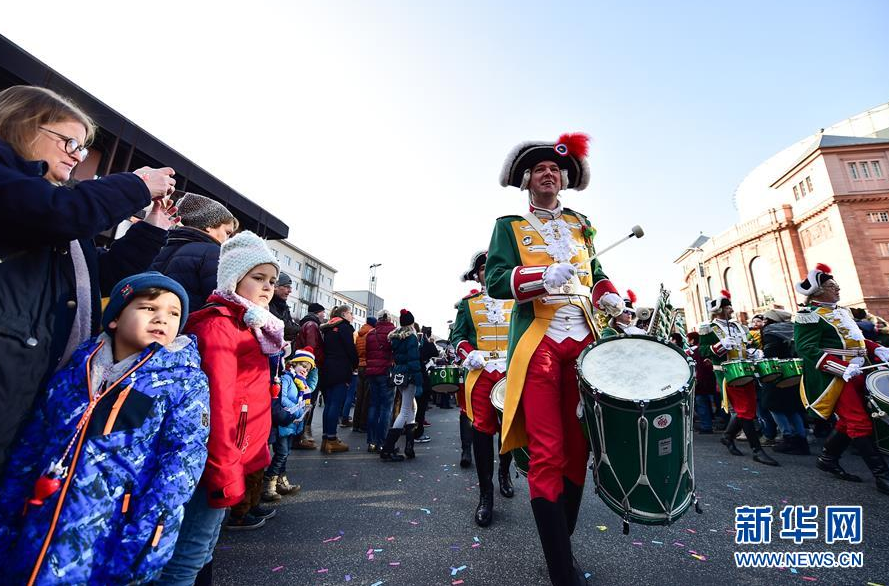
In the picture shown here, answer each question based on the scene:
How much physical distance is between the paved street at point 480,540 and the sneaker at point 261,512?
0.21 ft

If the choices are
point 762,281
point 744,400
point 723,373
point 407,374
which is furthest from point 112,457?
point 762,281

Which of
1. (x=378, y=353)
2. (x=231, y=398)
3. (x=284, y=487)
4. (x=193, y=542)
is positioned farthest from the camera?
(x=378, y=353)

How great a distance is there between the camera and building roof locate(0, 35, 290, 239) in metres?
12.5

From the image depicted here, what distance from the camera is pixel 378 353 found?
6.48m

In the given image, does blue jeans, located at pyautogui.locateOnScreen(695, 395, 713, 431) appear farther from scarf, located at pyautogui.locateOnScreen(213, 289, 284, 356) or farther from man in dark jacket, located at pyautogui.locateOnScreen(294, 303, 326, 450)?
scarf, located at pyautogui.locateOnScreen(213, 289, 284, 356)

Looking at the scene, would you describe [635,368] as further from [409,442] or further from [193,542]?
[409,442]

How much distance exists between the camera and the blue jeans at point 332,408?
5.78m

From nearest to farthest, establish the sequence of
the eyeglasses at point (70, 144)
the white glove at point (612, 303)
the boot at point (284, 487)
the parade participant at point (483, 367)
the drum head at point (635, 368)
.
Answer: the eyeglasses at point (70, 144), the drum head at point (635, 368), the white glove at point (612, 303), the parade participant at point (483, 367), the boot at point (284, 487)

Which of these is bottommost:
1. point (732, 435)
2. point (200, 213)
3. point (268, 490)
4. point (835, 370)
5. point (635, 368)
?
point (268, 490)

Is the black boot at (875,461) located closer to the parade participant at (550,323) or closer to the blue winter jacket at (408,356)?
the parade participant at (550,323)

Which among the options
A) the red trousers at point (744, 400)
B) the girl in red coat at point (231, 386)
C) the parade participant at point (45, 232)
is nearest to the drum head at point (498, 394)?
the girl in red coat at point (231, 386)

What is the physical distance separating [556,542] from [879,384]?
169 inches

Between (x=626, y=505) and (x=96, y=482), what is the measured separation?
2.09 meters

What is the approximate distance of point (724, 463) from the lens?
5.22 m
